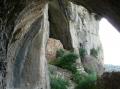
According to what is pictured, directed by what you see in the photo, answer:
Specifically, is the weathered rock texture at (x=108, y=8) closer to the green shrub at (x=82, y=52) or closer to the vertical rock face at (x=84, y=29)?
the vertical rock face at (x=84, y=29)

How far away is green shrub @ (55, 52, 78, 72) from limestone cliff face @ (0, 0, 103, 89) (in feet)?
1.58

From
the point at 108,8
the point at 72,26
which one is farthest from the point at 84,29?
the point at 108,8

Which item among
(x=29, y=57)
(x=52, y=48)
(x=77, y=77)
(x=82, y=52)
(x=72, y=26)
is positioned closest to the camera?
(x=29, y=57)

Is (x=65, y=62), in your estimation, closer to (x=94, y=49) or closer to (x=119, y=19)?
(x=94, y=49)

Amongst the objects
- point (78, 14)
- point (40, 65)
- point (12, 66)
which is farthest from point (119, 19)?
point (78, 14)

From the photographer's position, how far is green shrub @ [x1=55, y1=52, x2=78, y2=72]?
17.3 metres

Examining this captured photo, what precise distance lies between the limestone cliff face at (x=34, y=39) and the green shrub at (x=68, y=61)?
0.48 m

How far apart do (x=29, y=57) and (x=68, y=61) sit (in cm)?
581

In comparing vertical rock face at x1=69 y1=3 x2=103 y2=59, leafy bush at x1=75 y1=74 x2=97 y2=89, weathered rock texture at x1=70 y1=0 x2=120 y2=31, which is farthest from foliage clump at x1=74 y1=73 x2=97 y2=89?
weathered rock texture at x1=70 y1=0 x2=120 y2=31

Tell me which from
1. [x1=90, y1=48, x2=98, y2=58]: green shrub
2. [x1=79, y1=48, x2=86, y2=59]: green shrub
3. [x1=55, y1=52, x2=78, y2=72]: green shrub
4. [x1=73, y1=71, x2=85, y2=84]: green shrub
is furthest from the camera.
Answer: [x1=90, y1=48, x2=98, y2=58]: green shrub

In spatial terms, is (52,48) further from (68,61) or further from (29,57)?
(29,57)

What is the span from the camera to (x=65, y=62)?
688 inches

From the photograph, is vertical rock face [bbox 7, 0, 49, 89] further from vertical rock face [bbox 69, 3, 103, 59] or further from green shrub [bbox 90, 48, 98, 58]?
green shrub [bbox 90, 48, 98, 58]

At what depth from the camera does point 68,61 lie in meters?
17.6
